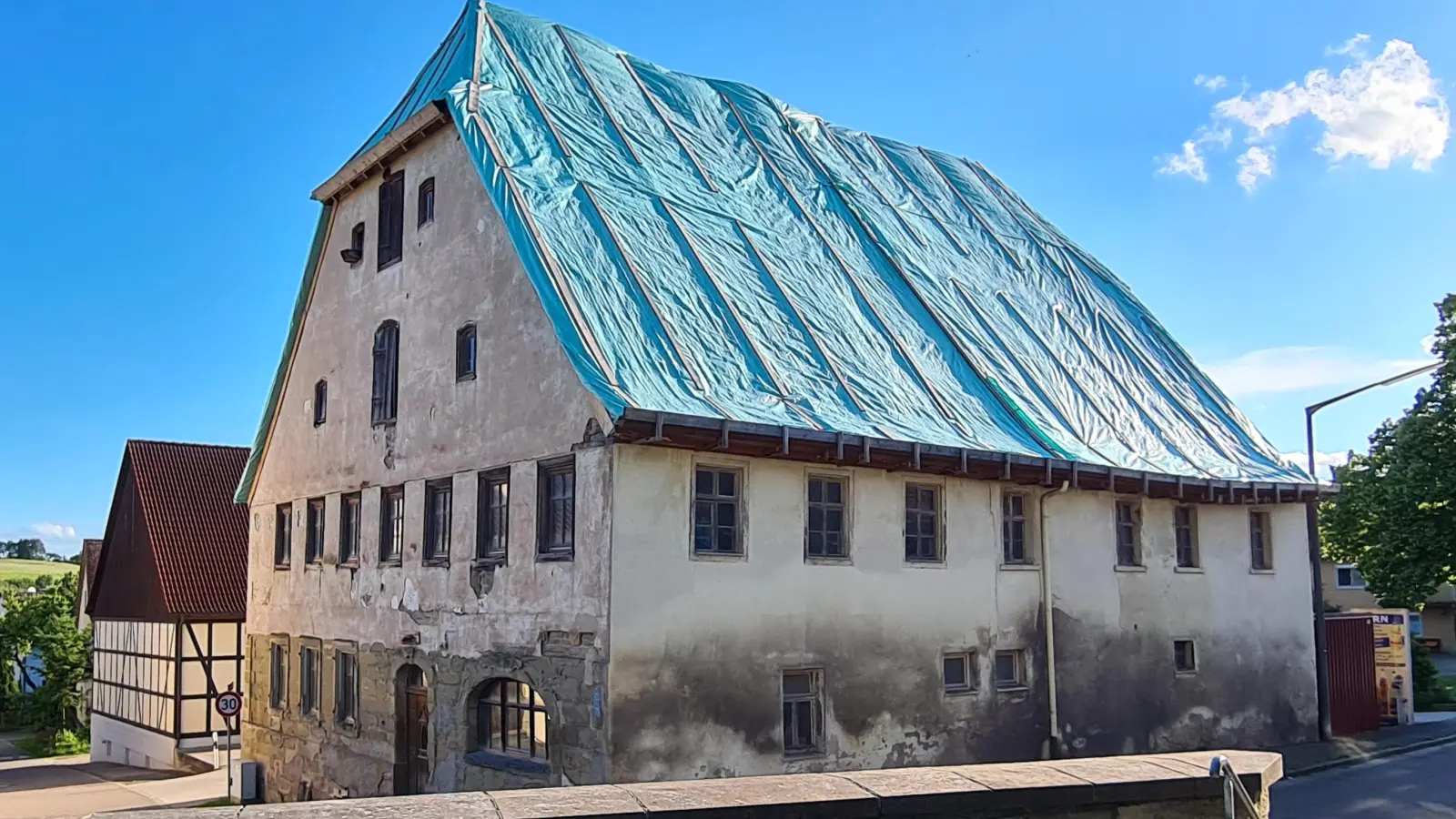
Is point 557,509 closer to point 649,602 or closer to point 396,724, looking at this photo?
point 649,602

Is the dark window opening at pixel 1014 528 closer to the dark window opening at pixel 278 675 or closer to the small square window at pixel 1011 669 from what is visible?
the small square window at pixel 1011 669

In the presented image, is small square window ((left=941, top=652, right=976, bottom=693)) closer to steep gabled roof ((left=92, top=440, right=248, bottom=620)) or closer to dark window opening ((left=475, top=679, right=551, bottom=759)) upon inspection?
dark window opening ((left=475, top=679, right=551, bottom=759))

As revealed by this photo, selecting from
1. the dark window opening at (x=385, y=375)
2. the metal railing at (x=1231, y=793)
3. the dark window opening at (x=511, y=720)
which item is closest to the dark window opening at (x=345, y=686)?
the dark window opening at (x=385, y=375)

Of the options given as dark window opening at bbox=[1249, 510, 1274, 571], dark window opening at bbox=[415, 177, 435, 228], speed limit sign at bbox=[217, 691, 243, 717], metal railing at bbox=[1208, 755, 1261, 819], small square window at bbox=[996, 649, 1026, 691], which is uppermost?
dark window opening at bbox=[415, 177, 435, 228]

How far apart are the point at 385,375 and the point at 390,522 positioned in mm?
2474

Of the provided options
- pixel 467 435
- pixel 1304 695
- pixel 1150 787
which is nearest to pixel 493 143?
pixel 467 435

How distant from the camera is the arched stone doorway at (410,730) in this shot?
1834 cm

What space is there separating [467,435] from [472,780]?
472 cm

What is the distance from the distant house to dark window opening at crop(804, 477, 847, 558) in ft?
67.9

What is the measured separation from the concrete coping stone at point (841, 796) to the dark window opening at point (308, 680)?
53.0 feet

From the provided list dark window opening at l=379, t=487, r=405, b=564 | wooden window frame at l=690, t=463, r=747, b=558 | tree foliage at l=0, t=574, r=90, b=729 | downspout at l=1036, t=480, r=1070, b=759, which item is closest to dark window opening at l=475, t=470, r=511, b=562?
dark window opening at l=379, t=487, r=405, b=564

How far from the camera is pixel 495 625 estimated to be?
52.9 ft

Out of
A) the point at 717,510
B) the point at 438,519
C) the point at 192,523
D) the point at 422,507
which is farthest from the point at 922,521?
the point at 192,523

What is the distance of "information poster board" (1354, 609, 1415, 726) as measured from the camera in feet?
85.9
